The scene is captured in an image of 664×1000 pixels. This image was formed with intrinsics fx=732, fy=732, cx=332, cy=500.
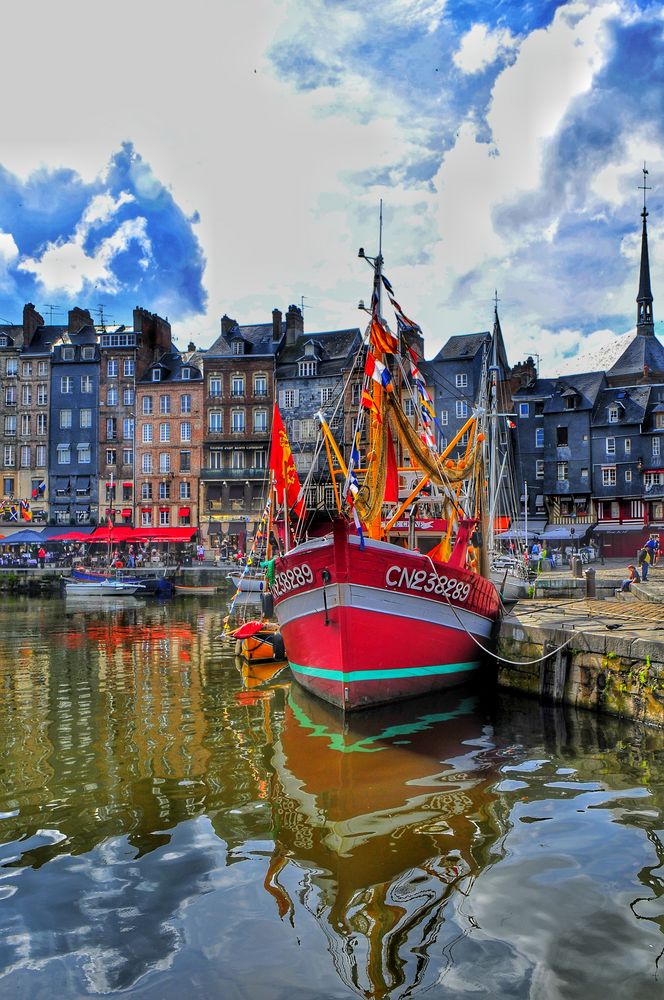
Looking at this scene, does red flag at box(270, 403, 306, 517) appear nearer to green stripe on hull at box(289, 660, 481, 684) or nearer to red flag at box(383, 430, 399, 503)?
red flag at box(383, 430, 399, 503)

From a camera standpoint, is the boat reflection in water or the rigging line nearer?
the boat reflection in water

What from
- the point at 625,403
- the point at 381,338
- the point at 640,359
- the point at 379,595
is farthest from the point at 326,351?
the point at 379,595

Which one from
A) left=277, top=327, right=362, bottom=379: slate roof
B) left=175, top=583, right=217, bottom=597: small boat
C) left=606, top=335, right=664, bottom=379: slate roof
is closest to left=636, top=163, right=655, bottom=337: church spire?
left=606, top=335, right=664, bottom=379: slate roof

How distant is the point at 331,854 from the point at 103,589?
3788 centimetres

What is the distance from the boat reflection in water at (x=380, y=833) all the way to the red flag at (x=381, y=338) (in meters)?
7.72

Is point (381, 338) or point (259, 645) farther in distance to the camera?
point (259, 645)

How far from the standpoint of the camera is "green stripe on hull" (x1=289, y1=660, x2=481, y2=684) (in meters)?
13.7

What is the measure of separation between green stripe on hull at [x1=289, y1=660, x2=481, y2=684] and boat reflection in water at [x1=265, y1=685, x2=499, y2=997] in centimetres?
86

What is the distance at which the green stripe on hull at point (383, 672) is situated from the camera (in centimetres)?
1370

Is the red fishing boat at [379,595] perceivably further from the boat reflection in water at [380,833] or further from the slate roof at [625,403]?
the slate roof at [625,403]

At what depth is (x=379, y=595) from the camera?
44.9ft

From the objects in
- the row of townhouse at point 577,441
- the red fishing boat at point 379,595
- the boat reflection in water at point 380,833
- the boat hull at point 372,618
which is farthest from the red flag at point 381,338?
the row of townhouse at point 577,441

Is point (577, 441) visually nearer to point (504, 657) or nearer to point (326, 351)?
point (326, 351)

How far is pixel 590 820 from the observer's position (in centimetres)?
831
